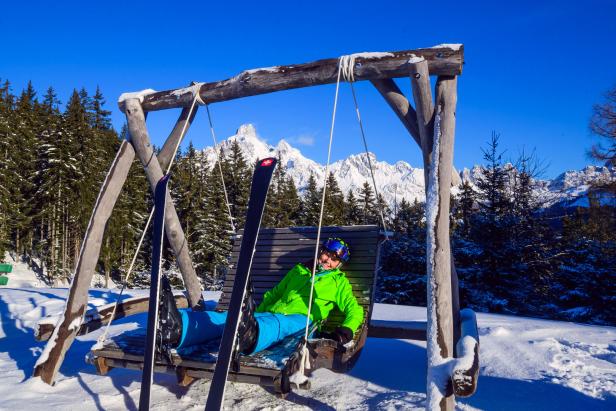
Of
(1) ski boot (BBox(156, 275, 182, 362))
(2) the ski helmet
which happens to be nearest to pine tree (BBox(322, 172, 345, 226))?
(2) the ski helmet

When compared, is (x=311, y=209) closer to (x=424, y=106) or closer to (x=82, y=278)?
(x=82, y=278)

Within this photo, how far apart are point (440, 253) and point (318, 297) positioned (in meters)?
1.37

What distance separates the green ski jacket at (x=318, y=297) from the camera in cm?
389

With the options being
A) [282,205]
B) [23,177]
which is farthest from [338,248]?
[23,177]

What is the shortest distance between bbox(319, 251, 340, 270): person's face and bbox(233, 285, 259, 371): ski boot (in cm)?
149

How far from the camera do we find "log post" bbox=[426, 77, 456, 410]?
266cm

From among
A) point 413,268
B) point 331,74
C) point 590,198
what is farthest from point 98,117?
point 331,74

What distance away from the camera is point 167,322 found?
2.78 metres

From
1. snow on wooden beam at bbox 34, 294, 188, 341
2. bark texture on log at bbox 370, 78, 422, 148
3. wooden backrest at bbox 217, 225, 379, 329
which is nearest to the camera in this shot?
bark texture on log at bbox 370, 78, 422, 148

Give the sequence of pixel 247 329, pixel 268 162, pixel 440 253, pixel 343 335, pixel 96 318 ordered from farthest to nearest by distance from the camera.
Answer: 1. pixel 96 318
2. pixel 343 335
3. pixel 268 162
4. pixel 440 253
5. pixel 247 329

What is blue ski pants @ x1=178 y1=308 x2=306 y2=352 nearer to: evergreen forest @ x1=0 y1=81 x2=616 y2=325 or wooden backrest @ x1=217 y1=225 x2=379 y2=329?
wooden backrest @ x1=217 y1=225 x2=379 y2=329

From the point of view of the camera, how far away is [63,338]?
12.1ft

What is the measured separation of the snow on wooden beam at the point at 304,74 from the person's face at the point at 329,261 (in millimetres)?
1624

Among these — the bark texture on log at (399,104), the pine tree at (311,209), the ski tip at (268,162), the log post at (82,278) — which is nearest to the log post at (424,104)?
the bark texture on log at (399,104)
